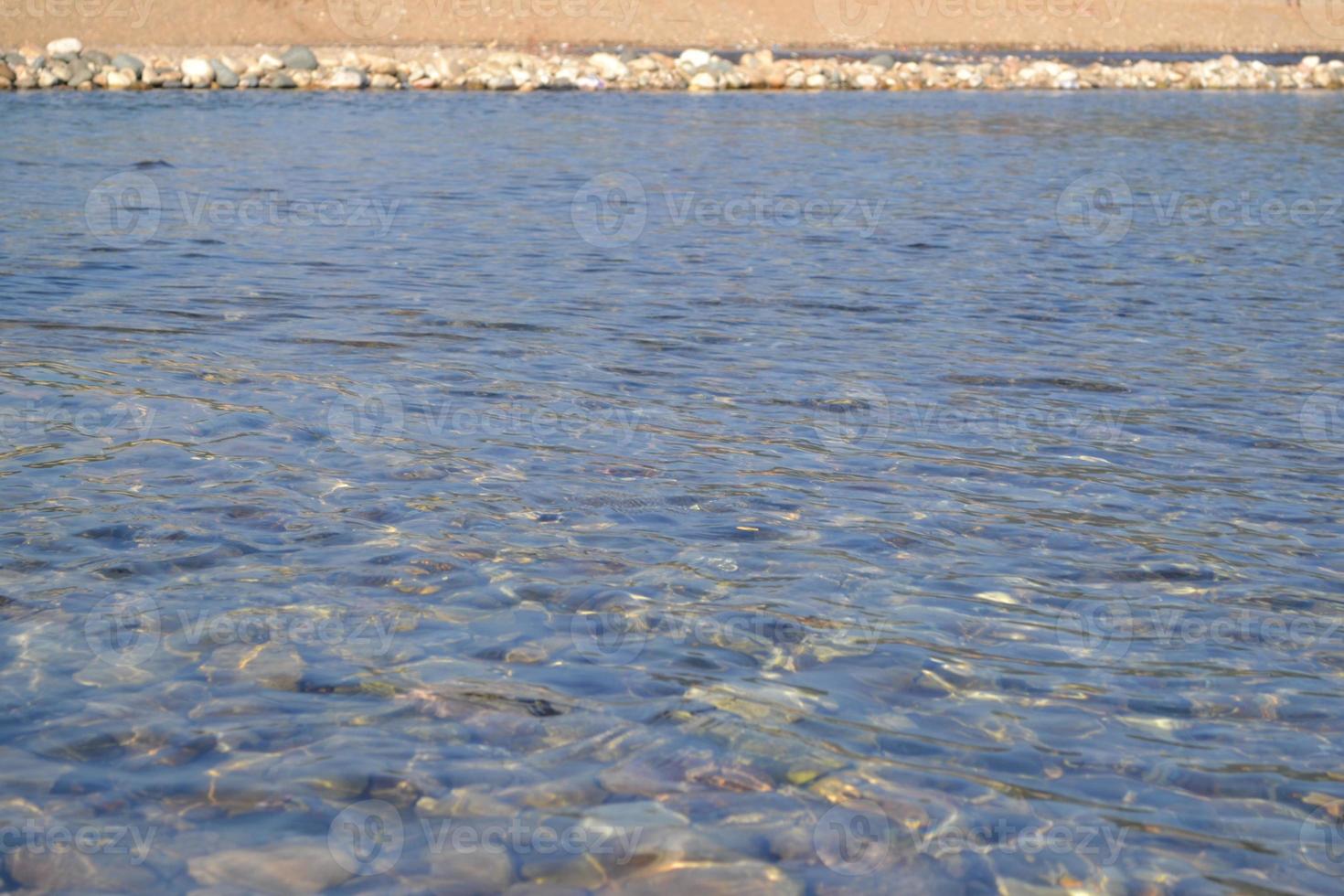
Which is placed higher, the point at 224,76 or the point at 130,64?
the point at 130,64

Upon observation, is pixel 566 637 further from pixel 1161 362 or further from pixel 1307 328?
pixel 1307 328

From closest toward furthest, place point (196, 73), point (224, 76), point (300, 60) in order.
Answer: point (196, 73)
point (224, 76)
point (300, 60)

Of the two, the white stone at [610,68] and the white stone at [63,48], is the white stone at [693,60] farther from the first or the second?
the white stone at [63,48]

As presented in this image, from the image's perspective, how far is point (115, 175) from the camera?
634 inches

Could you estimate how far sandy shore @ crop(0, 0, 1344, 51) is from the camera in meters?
54.4

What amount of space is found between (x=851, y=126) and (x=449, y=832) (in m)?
22.1

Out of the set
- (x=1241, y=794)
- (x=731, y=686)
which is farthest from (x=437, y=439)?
(x=1241, y=794)

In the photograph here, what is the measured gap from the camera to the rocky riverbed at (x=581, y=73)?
29516 millimetres

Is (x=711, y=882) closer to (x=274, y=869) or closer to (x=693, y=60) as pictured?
(x=274, y=869)

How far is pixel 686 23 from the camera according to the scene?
59.4 m

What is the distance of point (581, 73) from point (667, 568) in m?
29.7

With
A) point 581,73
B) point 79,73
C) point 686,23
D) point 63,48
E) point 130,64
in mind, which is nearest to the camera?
point 79,73

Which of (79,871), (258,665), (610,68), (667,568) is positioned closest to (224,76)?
(610,68)

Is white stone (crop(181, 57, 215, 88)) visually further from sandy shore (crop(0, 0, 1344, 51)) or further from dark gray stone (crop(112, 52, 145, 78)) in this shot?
sandy shore (crop(0, 0, 1344, 51))
